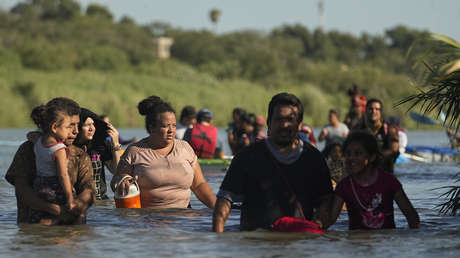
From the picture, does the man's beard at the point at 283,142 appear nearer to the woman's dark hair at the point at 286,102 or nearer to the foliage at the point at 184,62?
the woman's dark hair at the point at 286,102

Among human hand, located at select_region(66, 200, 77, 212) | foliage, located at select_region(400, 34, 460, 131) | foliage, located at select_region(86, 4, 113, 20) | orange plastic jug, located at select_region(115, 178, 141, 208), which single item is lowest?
orange plastic jug, located at select_region(115, 178, 141, 208)

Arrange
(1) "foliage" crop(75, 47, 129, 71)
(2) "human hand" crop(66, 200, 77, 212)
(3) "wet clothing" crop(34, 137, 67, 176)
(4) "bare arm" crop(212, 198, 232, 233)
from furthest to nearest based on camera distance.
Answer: (1) "foliage" crop(75, 47, 129, 71) < (2) "human hand" crop(66, 200, 77, 212) < (3) "wet clothing" crop(34, 137, 67, 176) < (4) "bare arm" crop(212, 198, 232, 233)

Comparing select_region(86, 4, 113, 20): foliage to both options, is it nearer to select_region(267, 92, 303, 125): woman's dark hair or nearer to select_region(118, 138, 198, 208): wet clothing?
select_region(118, 138, 198, 208): wet clothing

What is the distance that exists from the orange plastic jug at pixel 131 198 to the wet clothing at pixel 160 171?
2.1 inches

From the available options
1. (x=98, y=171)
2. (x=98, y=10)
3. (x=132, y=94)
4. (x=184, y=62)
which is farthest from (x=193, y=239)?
(x=98, y=10)

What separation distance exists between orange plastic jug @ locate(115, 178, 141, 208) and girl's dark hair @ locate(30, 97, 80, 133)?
149 cm

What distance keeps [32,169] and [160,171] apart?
4.80ft

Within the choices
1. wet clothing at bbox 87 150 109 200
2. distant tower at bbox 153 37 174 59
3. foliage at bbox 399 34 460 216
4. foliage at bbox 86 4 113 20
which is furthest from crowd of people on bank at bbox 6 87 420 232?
foliage at bbox 86 4 113 20

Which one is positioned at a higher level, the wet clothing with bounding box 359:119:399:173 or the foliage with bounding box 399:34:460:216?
the foliage with bounding box 399:34:460:216

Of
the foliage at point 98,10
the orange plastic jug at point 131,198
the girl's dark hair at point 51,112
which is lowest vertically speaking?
the orange plastic jug at point 131,198

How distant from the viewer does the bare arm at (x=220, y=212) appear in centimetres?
625

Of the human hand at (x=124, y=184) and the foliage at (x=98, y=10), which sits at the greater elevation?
the foliage at (x=98, y=10)

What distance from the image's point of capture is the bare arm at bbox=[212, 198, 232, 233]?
6254 mm

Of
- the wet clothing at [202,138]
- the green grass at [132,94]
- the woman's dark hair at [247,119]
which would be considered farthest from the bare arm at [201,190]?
the green grass at [132,94]
